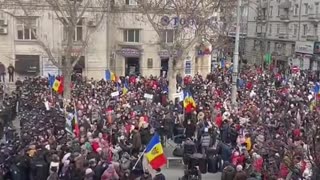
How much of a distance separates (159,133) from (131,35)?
22309 mm

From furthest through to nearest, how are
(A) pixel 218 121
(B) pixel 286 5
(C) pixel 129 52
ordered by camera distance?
(B) pixel 286 5, (C) pixel 129 52, (A) pixel 218 121

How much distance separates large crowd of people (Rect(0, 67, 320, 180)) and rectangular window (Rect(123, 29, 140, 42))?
42.4ft

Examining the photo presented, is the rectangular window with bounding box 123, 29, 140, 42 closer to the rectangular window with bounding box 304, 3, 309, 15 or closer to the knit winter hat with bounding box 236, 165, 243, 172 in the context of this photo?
the rectangular window with bounding box 304, 3, 309, 15

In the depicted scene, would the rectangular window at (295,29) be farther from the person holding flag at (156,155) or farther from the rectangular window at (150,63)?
the person holding flag at (156,155)

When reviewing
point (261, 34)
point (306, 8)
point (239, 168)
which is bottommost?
point (239, 168)

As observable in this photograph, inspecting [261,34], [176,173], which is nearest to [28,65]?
[176,173]

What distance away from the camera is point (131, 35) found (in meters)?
39.8

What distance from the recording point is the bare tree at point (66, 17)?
1006 inches

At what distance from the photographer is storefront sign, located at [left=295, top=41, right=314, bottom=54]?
53375 mm

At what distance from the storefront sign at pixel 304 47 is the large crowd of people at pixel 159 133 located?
2743 cm

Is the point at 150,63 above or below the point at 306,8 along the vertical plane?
below

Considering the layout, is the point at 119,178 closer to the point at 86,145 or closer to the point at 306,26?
the point at 86,145

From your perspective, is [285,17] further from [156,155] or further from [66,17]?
[156,155]

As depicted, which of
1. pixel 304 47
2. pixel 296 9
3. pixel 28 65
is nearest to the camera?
pixel 28 65
